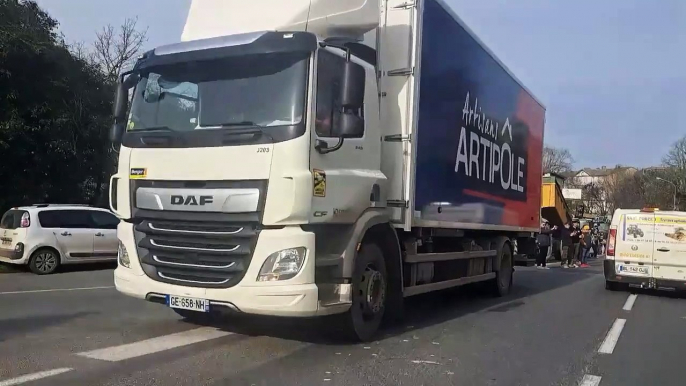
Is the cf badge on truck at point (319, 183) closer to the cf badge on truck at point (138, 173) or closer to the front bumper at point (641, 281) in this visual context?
the cf badge on truck at point (138, 173)

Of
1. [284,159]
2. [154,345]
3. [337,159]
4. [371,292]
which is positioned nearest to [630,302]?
[371,292]

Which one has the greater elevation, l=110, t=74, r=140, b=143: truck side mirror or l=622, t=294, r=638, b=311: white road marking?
l=110, t=74, r=140, b=143: truck side mirror

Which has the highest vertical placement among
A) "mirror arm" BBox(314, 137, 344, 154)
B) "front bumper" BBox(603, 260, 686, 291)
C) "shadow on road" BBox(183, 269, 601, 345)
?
"mirror arm" BBox(314, 137, 344, 154)

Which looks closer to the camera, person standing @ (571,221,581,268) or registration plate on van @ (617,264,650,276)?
registration plate on van @ (617,264,650,276)

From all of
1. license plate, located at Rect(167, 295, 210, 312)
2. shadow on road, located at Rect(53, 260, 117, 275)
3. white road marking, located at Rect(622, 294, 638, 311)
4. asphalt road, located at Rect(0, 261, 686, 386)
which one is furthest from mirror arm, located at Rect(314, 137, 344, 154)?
shadow on road, located at Rect(53, 260, 117, 275)

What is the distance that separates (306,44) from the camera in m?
6.06

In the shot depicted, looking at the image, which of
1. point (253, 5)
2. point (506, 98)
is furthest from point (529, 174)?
point (253, 5)

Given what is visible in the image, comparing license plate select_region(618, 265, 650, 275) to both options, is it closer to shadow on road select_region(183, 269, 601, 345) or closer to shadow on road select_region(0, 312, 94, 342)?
shadow on road select_region(183, 269, 601, 345)

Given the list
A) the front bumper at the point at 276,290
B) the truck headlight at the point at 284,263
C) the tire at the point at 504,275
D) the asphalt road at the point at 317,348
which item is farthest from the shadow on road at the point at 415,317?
the truck headlight at the point at 284,263

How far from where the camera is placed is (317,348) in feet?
21.7

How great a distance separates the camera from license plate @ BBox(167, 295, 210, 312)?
6.14 metres

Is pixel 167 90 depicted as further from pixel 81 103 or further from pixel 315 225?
pixel 81 103

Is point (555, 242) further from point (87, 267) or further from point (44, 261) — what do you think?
point (44, 261)

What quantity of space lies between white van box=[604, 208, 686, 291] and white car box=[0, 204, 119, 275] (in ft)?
37.2
